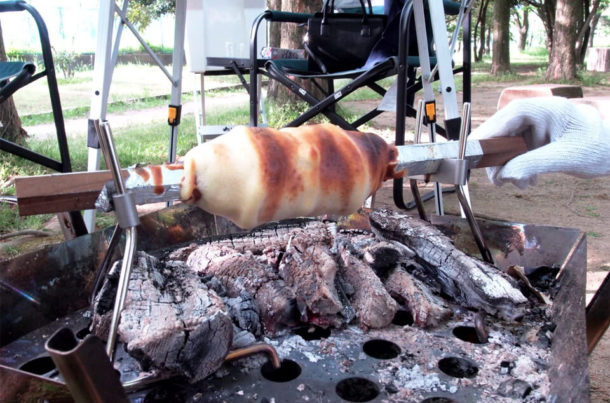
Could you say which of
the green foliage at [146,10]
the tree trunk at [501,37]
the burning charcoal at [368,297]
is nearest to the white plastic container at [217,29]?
the burning charcoal at [368,297]

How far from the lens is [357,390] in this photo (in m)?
1.02

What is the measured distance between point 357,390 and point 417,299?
314 millimetres

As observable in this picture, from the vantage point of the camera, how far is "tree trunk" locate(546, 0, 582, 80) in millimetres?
9578

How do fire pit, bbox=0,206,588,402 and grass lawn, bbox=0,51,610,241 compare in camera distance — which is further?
grass lawn, bbox=0,51,610,241

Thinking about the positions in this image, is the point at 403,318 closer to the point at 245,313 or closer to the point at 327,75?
the point at 245,313

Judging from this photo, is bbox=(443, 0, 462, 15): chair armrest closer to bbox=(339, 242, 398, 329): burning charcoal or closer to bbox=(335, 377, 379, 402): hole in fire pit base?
bbox=(339, 242, 398, 329): burning charcoal

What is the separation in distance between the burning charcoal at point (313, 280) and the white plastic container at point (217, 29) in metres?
2.67

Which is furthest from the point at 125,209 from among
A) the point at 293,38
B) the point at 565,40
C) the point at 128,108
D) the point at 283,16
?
the point at 565,40

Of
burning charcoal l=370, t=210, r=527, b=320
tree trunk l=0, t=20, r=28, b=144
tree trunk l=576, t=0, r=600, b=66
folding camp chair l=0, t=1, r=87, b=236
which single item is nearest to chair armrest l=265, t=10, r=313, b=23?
folding camp chair l=0, t=1, r=87, b=236

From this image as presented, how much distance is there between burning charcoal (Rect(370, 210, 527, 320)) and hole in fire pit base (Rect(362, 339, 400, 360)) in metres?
0.26

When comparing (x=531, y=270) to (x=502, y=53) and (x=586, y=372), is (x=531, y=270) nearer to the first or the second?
(x=586, y=372)

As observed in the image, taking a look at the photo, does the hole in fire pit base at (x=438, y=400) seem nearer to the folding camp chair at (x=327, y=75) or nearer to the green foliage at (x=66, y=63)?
the folding camp chair at (x=327, y=75)

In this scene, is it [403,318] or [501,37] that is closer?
[403,318]

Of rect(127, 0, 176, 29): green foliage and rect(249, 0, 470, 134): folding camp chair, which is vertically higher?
rect(127, 0, 176, 29): green foliage
